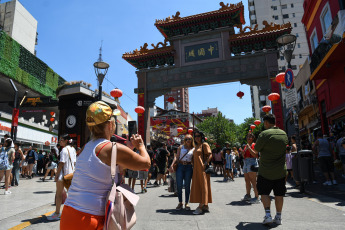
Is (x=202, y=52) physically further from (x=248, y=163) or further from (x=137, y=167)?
(x=137, y=167)

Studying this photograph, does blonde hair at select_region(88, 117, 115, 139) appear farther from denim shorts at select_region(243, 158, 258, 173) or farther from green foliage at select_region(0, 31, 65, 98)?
green foliage at select_region(0, 31, 65, 98)

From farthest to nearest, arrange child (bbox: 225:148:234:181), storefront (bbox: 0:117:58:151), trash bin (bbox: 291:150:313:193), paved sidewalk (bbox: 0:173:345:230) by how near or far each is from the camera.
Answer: storefront (bbox: 0:117:58:151) < child (bbox: 225:148:234:181) < trash bin (bbox: 291:150:313:193) < paved sidewalk (bbox: 0:173:345:230)

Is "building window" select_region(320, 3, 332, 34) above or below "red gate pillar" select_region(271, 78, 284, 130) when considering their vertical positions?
above

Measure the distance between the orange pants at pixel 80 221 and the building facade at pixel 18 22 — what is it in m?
47.9

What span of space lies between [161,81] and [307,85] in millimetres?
13438

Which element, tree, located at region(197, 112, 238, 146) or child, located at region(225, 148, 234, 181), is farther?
tree, located at region(197, 112, 238, 146)

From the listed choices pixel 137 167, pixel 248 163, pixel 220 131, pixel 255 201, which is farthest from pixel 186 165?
pixel 220 131

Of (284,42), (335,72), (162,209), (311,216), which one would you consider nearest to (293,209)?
(311,216)

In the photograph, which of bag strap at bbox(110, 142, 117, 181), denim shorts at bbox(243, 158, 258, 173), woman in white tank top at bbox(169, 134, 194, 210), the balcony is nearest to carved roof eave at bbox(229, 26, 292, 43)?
the balcony

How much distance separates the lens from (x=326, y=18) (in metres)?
14.7

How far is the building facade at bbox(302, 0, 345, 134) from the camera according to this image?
450 inches

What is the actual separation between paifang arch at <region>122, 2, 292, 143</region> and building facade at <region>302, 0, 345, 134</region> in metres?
2.00

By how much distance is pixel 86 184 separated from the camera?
5.35 feet

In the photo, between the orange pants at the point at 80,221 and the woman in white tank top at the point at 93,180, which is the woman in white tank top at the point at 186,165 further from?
the orange pants at the point at 80,221
